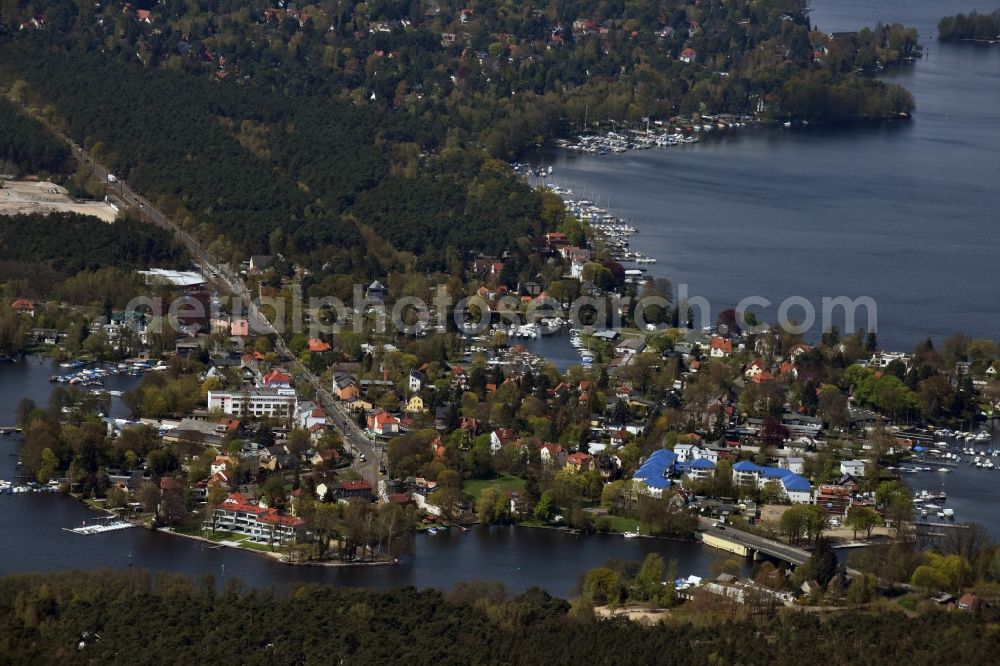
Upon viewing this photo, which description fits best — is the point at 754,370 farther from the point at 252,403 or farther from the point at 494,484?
the point at 252,403

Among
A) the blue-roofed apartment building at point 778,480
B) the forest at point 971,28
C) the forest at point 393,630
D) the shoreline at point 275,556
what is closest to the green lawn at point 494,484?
the blue-roofed apartment building at point 778,480

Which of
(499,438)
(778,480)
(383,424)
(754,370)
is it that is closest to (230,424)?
(383,424)

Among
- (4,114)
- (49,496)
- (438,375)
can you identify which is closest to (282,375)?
(438,375)

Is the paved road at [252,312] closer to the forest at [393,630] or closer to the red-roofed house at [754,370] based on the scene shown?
the forest at [393,630]

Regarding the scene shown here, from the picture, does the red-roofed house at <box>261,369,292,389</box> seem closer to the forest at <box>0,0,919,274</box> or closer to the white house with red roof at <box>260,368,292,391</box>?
the white house with red roof at <box>260,368,292,391</box>

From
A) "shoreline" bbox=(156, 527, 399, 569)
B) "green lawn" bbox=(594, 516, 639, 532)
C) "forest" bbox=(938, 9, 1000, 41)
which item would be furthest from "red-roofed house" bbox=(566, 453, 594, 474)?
"forest" bbox=(938, 9, 1000, 41)
